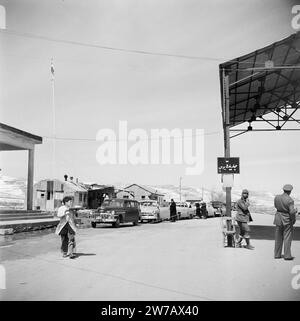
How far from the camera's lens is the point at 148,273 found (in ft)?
26.6

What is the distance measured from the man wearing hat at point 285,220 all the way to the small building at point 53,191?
1623 inches

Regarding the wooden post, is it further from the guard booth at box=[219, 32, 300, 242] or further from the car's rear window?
the guard booth at box=[219, 32, 300, 242]

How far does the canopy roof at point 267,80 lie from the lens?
13.2 m

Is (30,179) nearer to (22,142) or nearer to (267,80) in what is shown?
(22,142)

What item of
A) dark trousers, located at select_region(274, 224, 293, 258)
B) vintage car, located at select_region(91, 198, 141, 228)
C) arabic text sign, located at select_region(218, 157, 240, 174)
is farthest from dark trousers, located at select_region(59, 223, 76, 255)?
vintage car, located at select_region(91, 198, 141, 228)

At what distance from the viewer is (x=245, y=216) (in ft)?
39.0

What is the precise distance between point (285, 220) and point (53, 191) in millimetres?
43301

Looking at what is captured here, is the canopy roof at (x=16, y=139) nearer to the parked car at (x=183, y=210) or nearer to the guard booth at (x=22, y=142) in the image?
the guard booth at (x=22, y=142)

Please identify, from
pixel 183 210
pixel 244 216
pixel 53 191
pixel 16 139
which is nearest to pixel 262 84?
pixel 244 216

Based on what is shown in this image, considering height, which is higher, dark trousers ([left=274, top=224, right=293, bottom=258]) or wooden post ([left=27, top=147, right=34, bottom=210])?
wooden post ([left=27, top=147, right=34, bottom=210])

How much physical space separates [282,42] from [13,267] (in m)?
9.87

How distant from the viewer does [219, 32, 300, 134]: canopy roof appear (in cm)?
1317

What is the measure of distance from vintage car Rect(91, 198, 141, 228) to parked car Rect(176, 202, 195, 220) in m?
11.4
